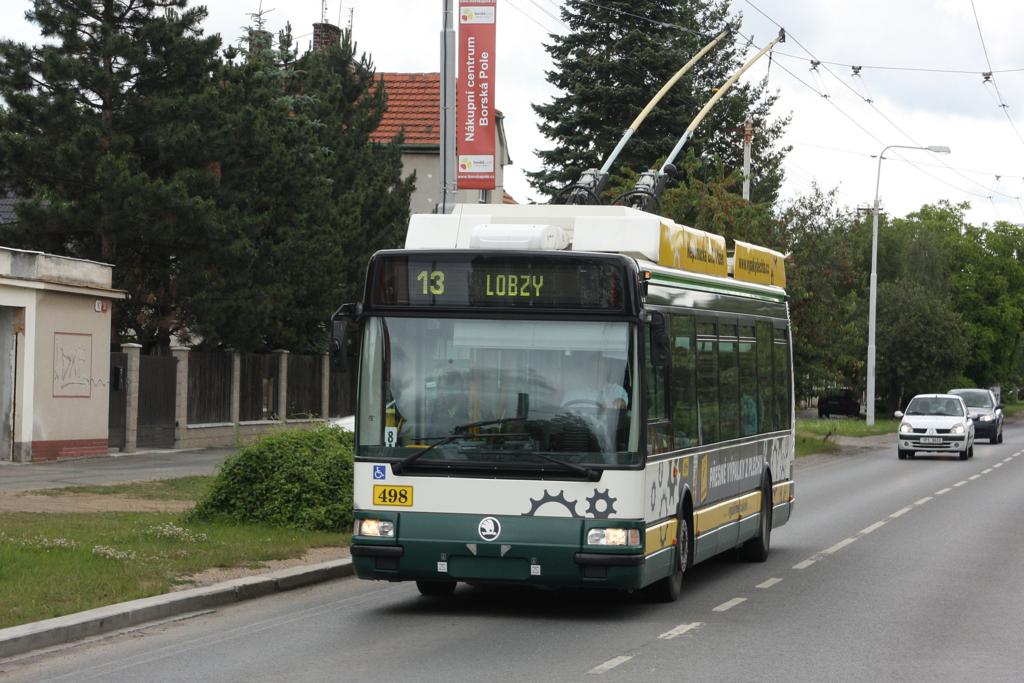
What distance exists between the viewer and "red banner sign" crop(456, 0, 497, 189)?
22.1 m

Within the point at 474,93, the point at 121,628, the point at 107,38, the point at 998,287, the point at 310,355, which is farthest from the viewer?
the point at 998,287

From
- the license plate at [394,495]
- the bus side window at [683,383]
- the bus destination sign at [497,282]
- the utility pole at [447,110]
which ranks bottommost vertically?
the license plate at [394,495]

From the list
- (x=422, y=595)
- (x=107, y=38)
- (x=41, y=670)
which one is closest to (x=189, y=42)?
(x=107, y=38)

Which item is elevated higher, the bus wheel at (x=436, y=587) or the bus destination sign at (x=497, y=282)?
the bus destination sign at (x=497, y=282)

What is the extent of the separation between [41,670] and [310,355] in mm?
30719

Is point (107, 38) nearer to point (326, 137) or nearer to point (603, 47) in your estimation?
point (326, 137)

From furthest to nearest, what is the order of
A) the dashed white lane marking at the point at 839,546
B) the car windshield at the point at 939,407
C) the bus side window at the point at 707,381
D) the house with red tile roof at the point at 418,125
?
1. the house with red tile roof at the point at 418,125
2. the car windshield at the point at 939,407
3. the dashed white lane marking at the point at 839,546
4. the bus side window at the point at 707,381

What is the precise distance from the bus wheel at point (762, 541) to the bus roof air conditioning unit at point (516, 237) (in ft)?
17.6

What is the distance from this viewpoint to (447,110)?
65.0ft

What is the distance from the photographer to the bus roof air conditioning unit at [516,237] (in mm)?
11852

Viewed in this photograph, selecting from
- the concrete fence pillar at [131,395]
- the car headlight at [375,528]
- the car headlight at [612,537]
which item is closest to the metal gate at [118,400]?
the concrete fence pillar at [131,395]

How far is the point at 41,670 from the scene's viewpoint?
9398 mm

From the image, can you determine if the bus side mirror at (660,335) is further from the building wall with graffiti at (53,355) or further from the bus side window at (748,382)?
the building wall with graffiti at (53,355)

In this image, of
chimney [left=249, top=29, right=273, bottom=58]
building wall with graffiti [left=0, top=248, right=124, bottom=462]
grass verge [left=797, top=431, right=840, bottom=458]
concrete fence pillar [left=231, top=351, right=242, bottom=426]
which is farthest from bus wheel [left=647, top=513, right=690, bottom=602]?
chimney [left=249, top=29, right=273, bottom=58]
